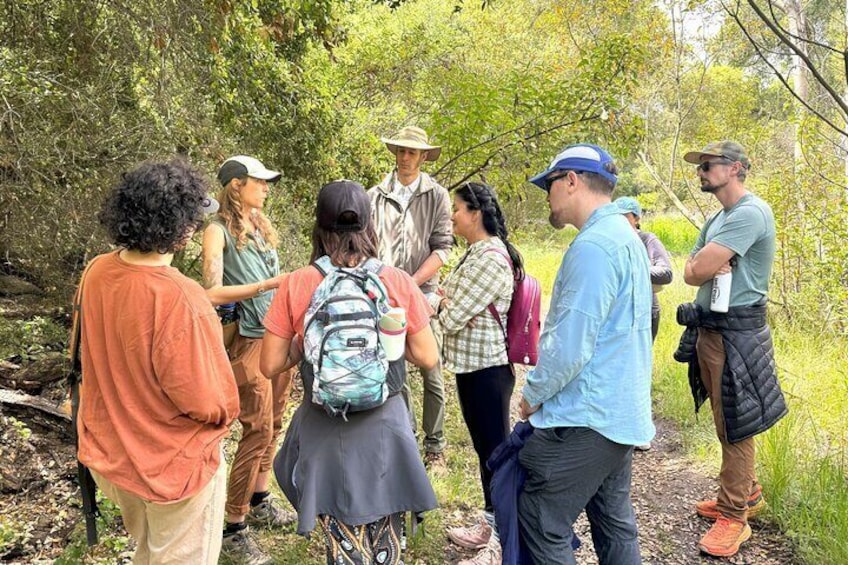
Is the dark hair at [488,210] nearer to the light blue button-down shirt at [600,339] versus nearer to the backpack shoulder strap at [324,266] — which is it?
the light blue button-down shirt at [600,339]

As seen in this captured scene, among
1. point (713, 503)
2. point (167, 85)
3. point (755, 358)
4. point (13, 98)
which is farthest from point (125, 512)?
point (167, 85)

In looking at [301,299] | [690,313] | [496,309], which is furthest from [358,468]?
[690,313]

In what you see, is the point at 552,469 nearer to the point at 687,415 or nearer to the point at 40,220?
the point at 687,415

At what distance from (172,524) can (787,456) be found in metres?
3.71

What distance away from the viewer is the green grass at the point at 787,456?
3479 millimetres

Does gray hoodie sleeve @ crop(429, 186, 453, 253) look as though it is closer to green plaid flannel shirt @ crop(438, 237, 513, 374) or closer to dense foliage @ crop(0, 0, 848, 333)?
green plaid flannel shirt @ crop(438, 237, 513, 374)

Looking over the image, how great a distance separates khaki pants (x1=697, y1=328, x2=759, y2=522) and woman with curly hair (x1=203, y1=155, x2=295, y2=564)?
241 centimetres

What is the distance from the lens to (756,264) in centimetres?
357

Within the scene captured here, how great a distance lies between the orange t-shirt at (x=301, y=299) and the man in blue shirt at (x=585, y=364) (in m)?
0.53

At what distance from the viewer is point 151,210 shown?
218 cm

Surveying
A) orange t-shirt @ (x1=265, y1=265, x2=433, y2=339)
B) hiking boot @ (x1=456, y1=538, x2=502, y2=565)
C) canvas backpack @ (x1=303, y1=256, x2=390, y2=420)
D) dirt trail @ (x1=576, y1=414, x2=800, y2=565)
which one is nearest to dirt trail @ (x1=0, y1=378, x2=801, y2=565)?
dirt trail @ (x1=576, y1=414, x2=800, y2=565)

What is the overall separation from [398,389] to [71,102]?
A: 3420 mm

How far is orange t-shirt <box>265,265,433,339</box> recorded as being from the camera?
2.37m

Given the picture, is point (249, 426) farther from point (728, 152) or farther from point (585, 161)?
point (728, 152)
